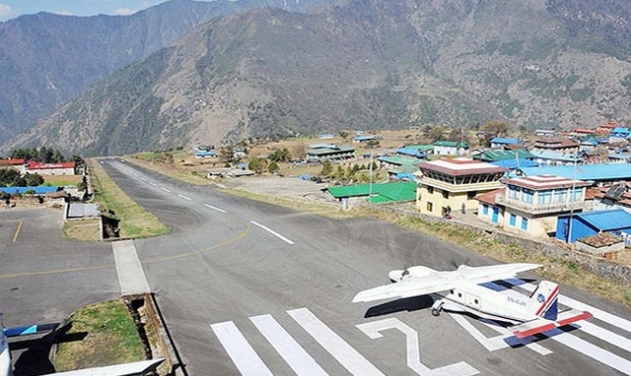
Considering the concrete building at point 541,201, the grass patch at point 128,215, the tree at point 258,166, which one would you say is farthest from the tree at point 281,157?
the concrete building at point 541,201

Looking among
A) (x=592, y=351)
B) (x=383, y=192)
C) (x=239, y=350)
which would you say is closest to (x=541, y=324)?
(x=592, y=351)

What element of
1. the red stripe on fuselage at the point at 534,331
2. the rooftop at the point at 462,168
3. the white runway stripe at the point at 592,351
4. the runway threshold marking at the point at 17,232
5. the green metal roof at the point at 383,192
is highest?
the rooftop at the point at 462,168

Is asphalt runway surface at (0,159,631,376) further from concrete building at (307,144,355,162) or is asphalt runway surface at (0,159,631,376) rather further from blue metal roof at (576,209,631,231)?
concrete building at (307,144,355,162)

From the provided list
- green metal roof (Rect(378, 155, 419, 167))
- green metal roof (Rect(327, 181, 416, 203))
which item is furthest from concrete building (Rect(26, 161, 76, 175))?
green metal roof (Rect(378, 155, 419, 167))

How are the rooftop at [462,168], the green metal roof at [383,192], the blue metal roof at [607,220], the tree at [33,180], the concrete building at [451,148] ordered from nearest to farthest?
the blue metal roof at [607,220], the rooftop at [462,168], the green metal roof at [383,192], the tree at [33,180], the concrete building at [451,148]

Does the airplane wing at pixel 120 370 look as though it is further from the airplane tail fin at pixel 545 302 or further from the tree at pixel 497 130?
the tree at pixel 497 130

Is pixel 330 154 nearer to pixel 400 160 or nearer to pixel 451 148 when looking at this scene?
pixel 400 160

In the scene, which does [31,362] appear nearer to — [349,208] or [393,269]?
[393,269]
